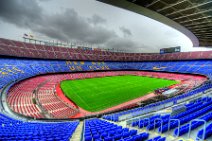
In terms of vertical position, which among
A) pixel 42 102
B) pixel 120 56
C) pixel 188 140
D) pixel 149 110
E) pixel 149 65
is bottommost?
pixel 42 102

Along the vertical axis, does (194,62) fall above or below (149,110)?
above

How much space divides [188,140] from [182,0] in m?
10.0

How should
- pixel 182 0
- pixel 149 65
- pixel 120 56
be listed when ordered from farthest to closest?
pixel 120 56 < pixel 149 65 < pixel 182 0

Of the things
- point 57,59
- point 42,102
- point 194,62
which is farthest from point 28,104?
point 194,62

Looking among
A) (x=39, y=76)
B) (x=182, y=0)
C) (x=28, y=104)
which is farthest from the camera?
(x=39, y=76)

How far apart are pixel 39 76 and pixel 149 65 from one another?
5398cm

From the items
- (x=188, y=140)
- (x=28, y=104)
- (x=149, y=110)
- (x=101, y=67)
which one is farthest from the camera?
(x=101, y=67)

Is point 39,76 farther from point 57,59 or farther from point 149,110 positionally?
point 149,110

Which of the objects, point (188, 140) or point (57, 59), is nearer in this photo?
point (188, 140)

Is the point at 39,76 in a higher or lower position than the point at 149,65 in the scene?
lower

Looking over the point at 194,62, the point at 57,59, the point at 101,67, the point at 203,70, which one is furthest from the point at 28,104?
the point at 194,62

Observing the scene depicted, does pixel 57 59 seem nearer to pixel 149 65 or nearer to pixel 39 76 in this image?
pixel 39 76

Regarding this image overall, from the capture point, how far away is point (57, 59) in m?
59.4

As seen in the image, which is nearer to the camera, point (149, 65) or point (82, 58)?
point (82, 58)
